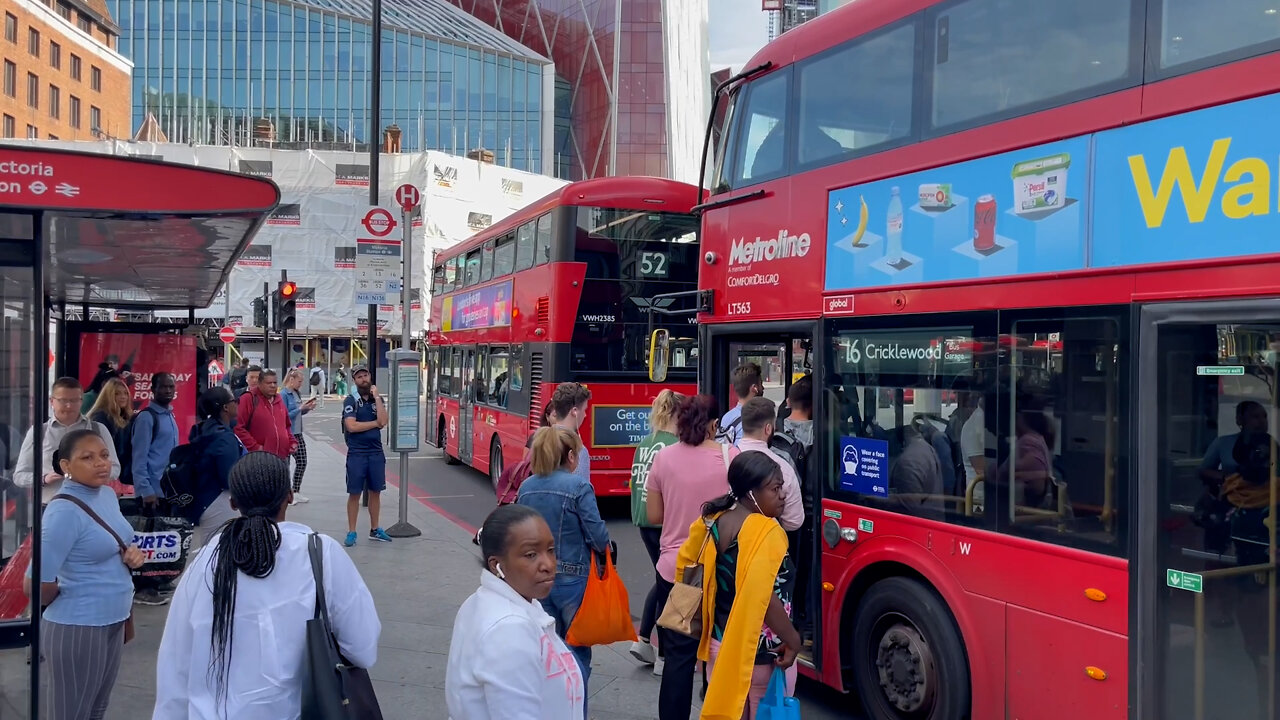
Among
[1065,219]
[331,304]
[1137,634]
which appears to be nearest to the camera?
[1137,634]

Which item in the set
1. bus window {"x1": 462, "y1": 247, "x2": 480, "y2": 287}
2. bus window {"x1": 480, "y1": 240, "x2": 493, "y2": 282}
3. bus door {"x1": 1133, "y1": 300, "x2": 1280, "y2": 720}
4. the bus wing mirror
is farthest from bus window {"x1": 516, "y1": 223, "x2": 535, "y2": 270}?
bus door {"x1": 1133, "y1": 300, "x2": 1280, "y2": 720}

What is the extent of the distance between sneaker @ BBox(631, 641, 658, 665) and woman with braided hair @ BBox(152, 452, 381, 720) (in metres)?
4.01

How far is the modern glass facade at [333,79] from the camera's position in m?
59.5

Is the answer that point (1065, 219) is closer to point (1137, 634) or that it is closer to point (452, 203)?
point (1137, 634)

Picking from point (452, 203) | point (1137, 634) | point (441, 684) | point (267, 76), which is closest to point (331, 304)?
point (452, 203)

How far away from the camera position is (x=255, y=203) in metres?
4.06

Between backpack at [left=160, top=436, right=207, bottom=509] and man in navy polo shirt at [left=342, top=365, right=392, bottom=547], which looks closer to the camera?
backpack at [left=160, top=436, right=207, bottom=509]

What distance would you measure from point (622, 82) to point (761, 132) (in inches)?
2211

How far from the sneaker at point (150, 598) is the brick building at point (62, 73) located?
180 ft

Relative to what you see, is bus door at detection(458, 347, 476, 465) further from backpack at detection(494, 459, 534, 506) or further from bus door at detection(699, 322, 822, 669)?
backpack at detection(494, 459, 534, 506)

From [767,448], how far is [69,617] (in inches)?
132

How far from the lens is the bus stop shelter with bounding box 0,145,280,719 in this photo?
148 inches

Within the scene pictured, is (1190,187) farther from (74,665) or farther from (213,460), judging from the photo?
(213,460)

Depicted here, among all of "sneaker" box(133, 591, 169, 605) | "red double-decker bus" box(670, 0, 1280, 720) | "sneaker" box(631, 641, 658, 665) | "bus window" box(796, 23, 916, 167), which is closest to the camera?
"red double-decker bus" box(670, 0, 1280, 720)
